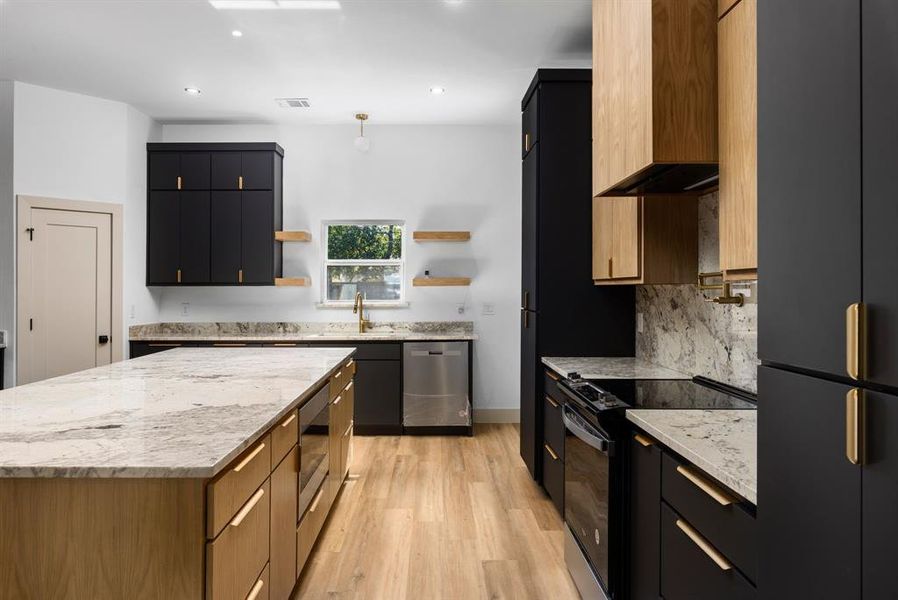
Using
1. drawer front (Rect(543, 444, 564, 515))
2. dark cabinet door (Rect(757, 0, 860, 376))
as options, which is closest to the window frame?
drawer front (Rect(543, 444, 564, 515))

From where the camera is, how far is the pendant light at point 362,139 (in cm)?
455

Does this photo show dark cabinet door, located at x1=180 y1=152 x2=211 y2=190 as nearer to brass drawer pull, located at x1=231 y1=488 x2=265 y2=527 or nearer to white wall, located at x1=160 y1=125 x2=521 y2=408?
white wall, located at x1=160 y1=125 x2=521 y2=408

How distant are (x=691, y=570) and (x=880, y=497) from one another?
785mm

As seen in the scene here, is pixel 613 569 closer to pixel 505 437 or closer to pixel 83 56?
pixel 505 437

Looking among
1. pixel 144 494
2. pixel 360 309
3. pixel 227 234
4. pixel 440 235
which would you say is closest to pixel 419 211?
pixel 440 235

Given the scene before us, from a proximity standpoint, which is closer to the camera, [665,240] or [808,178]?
[808,178]

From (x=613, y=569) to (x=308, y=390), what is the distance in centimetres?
137

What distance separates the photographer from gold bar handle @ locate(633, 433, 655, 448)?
1.66 meters

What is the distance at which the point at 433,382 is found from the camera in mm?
4617

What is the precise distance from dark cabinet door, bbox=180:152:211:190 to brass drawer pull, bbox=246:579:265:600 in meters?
4.21

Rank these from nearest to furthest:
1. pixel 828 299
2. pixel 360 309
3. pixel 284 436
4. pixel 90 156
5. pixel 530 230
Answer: pixel 828 299 → pixel 284 436 → pixel 530 230 → pixel 90 156 → pixel 360 309

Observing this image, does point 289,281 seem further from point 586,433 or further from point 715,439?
point 715,439

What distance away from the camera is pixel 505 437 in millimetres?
4652

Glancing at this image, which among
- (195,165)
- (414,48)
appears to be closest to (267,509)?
(414,48)
